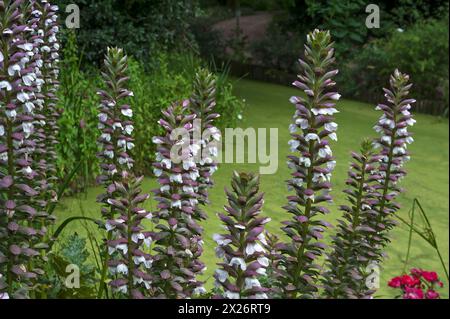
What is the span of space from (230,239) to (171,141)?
393 millimetres

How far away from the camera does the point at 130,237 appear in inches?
78.5

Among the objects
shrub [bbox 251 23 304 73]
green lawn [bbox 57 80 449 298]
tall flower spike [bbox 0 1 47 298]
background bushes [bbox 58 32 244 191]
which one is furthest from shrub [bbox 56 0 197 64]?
shrub [bbox 251 23 304 73]

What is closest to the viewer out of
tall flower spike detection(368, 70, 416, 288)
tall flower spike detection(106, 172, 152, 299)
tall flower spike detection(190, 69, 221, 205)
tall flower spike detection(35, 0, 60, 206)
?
tall flower spike detection(106, 172, 152, 299)

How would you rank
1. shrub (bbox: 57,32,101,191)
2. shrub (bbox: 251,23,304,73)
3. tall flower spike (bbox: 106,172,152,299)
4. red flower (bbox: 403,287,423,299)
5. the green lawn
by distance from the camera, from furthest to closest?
shrub (bbox: 251,23,304,73)
shrub (bbox: 57,32,101,191)
the green lawn
red flower (bbox: 403,287,423,299)
tall flower spike (bbox: 106,172,152,299)

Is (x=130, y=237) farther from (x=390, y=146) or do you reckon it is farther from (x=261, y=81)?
(x=261, y=81)

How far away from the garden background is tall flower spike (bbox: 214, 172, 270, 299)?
1216 millimetres

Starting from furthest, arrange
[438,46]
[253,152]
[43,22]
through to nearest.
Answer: [438,46] → [253,152] → [43,22]

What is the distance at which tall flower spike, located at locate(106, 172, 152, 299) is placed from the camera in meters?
1.97

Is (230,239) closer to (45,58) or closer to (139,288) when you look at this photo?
Answer: (139,288)

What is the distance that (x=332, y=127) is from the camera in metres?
2.06

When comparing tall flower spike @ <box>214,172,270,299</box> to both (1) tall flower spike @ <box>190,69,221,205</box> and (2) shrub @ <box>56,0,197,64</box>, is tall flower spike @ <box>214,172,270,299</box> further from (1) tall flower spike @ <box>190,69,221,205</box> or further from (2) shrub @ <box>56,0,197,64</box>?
(2) shrub @ <box>56,0,197,64</box>

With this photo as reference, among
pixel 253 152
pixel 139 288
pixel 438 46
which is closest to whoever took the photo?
pixel 139 288

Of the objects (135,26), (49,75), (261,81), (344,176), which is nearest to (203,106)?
(49,75)
